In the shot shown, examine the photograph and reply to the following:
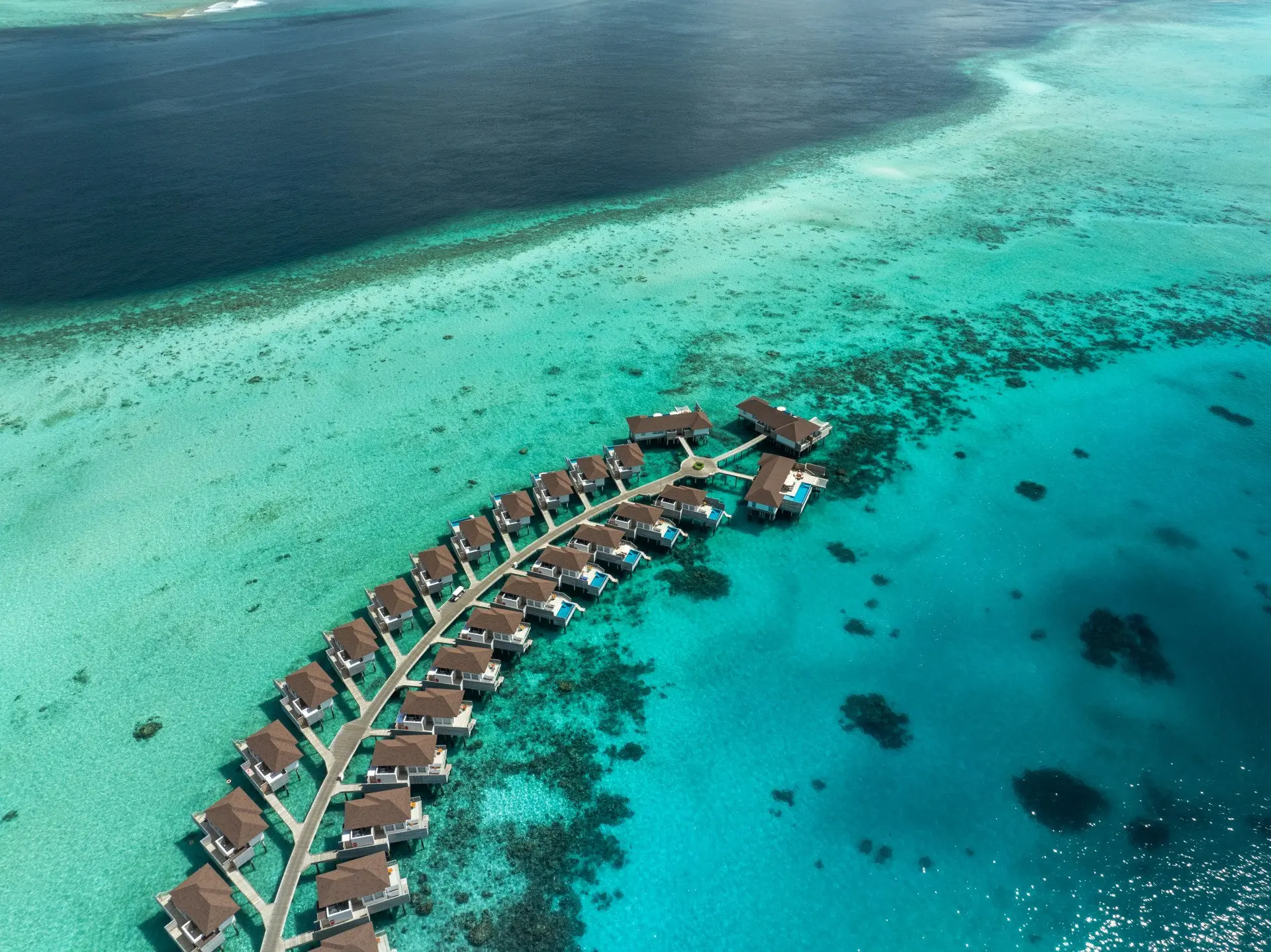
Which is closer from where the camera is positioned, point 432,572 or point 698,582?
point 432,572

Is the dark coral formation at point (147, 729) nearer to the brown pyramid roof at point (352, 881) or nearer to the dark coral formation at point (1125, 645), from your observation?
the brown pyramid roof at point (352, 881)

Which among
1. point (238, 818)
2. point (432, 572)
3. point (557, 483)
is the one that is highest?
point (557, 483)

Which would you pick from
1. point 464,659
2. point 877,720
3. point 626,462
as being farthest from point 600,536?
point 877,720

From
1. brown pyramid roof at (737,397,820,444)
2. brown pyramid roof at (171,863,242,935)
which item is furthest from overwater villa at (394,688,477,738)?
brown pyramid roof at (737,397,820,444)

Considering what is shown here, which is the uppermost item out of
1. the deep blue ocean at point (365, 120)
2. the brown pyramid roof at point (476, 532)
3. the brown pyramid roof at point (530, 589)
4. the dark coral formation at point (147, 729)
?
the deep blue ocean at point (365, 120)

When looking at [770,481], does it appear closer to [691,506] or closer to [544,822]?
[691,506]

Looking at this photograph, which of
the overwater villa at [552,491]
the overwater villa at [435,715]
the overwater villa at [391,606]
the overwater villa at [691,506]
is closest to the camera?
the overwater villa at [435,715]

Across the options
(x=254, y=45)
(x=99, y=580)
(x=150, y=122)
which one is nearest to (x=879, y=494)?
(x=99, y=580)

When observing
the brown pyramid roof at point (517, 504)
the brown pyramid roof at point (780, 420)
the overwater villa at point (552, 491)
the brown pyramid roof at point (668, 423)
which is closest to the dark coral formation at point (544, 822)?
the brown pyramid roof at point (517, 504)
